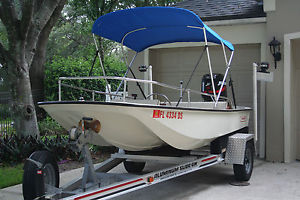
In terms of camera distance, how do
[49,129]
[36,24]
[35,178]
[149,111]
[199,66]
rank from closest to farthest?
[35,178] → [149,111] → [36,24] → [199,66] → [49,129]

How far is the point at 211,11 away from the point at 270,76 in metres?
3.31

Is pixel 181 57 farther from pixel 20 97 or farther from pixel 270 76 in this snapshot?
pixel 20 97

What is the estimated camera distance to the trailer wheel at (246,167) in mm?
6629

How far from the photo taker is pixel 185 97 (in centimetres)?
1025

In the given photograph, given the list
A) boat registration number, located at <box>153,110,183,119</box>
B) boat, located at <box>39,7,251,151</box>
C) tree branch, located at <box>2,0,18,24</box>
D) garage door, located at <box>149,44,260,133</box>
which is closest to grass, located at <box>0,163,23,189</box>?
boat, located at <box>39,7,251,151</box>

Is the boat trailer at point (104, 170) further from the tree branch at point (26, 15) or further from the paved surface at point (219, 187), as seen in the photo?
the tree branch at point (26, 15)

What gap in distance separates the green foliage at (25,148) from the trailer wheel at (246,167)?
345 centimetres

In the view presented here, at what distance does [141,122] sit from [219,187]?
2.65 meters

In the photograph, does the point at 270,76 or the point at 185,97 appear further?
the point at 185,97

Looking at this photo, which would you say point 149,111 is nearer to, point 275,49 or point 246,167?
point 246,167

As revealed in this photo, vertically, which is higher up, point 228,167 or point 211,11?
point 211,11

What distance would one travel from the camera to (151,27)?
6.46 m

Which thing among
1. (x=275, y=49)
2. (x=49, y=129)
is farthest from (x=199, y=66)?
(x=49, y=129)

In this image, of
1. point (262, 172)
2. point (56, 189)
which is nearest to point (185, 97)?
point (262, 172)
